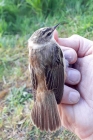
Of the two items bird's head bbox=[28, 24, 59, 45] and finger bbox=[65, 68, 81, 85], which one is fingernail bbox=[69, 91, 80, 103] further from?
bird's head bbox=[28, 24, 59, 45]

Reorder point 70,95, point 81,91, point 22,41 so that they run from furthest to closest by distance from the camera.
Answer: point 22,41 < point 81,91 < point 70,95

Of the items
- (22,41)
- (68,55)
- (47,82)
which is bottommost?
(22,41)

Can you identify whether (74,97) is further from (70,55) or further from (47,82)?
(70,55)

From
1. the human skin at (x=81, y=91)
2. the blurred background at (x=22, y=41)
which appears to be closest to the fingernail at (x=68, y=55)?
the human skin at (x=81, y=91)

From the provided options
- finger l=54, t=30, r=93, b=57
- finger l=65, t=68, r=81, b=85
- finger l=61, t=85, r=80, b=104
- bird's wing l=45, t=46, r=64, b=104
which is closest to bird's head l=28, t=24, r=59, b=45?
finger l=54, t=30, r=93, b=57

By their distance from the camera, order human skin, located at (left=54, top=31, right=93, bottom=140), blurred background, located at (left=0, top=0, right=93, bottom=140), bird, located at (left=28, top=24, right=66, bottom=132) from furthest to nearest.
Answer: blurred background, located at (left=0, top=0, right=93, bottom=140) → human skin, located at (left=54, top=31, right=93, bottom=140) → bird, located at (left=28, top=24, right=66, bottom=132)

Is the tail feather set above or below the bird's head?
below

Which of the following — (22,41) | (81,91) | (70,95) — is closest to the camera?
(70,95)

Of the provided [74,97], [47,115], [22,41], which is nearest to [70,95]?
[74,97]
